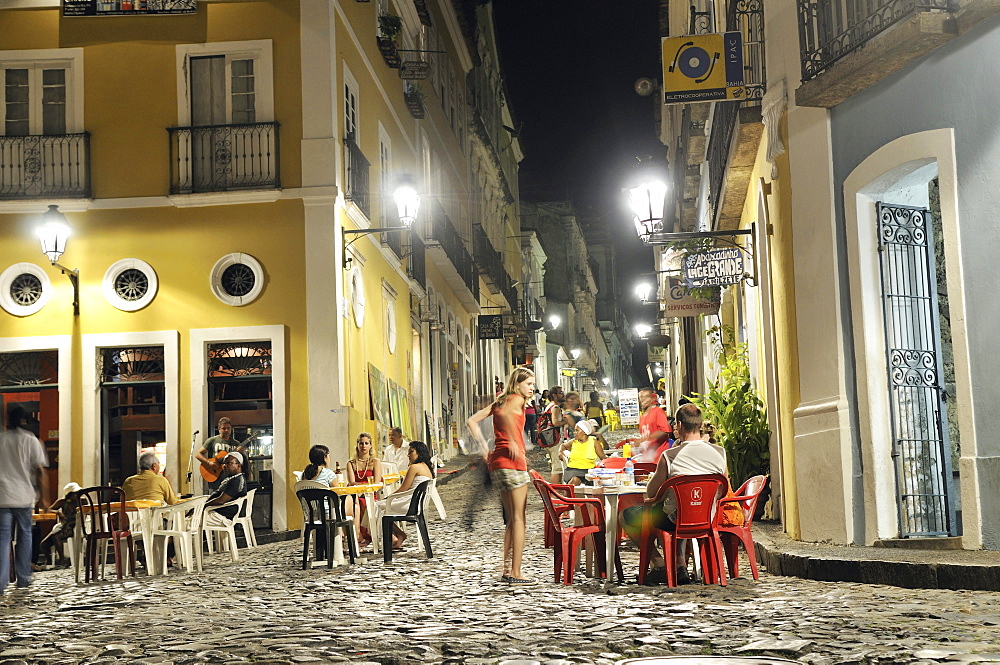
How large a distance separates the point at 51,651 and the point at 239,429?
1053 cm

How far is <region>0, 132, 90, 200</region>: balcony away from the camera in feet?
59.0

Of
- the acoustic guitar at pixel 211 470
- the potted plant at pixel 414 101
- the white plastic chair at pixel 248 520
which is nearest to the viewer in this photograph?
the white plastic chair at pixel 248 520

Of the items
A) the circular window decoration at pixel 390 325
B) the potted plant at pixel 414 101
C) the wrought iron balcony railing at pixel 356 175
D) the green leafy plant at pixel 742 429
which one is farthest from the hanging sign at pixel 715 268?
the potted plant at pixel 414 101

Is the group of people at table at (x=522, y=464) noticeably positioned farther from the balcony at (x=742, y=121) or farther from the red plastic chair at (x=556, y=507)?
the balcony at (x=742, y=121)

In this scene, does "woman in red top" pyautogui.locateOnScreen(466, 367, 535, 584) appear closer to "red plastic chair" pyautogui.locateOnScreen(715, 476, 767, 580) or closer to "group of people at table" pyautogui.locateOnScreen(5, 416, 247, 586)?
"red plastic chair" pyautogui.locateOnScreen(715, 476, 767, 580)

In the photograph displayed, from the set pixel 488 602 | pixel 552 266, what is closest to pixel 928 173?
pixel 488 602

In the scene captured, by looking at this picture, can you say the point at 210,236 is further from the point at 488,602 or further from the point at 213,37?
the point at 488,602

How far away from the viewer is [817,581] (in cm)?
923

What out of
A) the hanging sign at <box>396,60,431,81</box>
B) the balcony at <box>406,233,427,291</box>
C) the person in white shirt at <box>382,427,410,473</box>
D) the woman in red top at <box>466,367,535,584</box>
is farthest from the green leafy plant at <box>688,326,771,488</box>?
the balcony at <box>406,233,427,291</box>

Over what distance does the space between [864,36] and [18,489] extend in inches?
341

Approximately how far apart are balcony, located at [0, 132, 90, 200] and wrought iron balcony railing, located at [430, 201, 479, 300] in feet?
31.7

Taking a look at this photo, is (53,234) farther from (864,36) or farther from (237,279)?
(864,36)

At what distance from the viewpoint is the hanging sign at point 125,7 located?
59.3 ft

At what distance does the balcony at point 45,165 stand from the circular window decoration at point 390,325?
627 cm
